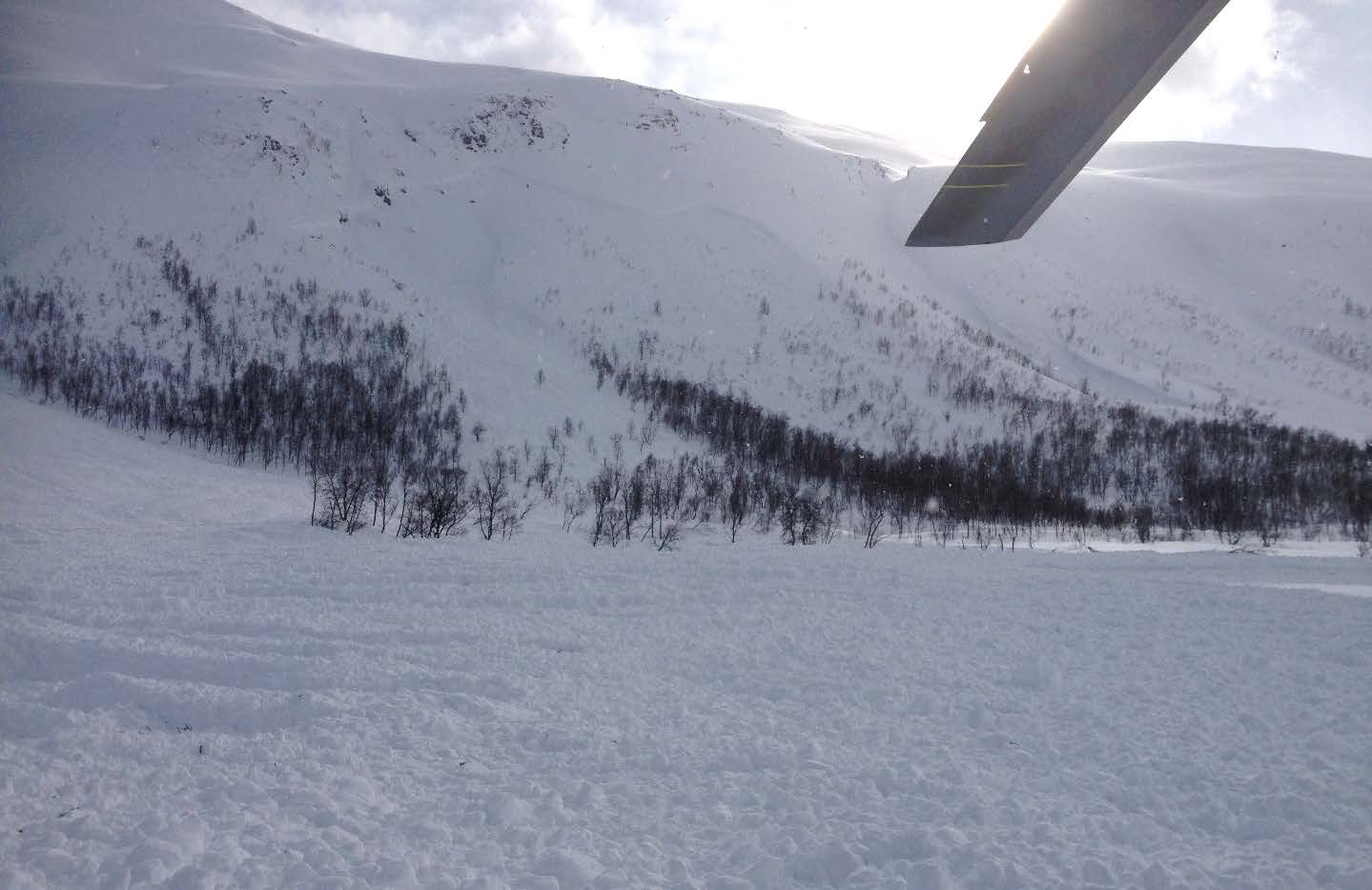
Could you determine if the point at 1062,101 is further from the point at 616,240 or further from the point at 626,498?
the point at 616,240

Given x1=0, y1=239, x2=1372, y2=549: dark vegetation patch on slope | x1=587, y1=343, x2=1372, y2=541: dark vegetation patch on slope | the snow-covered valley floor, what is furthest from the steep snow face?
the snow-covered valley floor

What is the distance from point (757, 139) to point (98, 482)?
47.2 metres

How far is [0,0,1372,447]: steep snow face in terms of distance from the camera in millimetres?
31516

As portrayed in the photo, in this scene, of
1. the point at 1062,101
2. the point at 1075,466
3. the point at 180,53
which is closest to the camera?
the point at 1062,101

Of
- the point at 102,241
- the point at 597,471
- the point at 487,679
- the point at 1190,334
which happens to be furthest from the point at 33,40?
the point at 1190,334

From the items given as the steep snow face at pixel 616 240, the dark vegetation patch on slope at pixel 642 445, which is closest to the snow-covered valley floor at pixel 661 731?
the dark vegetation patch on slope at pixel 642 445

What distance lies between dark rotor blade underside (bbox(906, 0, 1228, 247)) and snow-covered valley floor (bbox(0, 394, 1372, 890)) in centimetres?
226

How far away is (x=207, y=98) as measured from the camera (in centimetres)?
4150

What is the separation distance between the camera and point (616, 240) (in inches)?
1596

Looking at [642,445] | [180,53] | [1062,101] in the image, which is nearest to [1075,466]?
[642,445]

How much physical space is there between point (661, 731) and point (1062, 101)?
10.8 feet

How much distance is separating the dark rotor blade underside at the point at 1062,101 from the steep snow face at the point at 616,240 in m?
24.1

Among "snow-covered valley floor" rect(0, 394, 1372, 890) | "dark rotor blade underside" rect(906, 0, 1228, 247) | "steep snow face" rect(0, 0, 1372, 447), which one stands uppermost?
"steep snow face" rect(0, 0, 1372, 447)

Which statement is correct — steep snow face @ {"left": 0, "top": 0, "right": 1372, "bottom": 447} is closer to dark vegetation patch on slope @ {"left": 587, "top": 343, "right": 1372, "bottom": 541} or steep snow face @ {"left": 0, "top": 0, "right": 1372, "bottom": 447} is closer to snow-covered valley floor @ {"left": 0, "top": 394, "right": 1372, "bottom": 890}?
dark vegetation patch on slope @ {"left": 587, "top": 343, "right": 1372, "bottom": 541}
